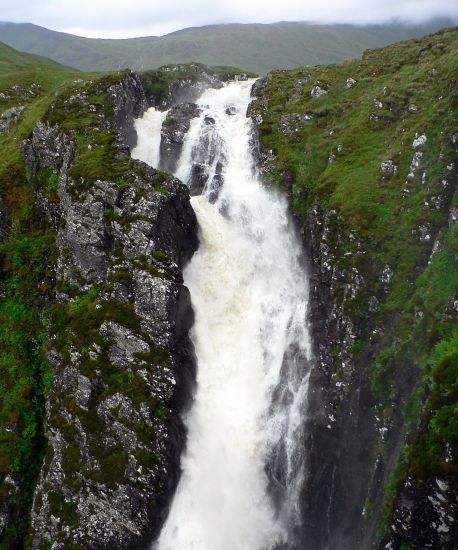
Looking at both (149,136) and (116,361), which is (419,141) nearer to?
(116,361)

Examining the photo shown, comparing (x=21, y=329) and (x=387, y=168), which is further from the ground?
(x=387, y=168)

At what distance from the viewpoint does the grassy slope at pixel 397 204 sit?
19.3 meters

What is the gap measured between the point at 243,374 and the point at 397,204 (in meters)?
16.7

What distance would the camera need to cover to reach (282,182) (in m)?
39.2

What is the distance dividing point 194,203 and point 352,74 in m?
24.8

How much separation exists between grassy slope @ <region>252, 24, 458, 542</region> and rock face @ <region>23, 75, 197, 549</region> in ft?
40.0

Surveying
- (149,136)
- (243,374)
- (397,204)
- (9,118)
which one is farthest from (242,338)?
(9,118)

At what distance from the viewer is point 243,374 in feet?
103

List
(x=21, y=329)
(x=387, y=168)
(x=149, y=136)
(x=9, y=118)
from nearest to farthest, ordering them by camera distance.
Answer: (x=387, y=168) < (x=21, y=329) < (x=149, y=136) < (x=9, y=118)

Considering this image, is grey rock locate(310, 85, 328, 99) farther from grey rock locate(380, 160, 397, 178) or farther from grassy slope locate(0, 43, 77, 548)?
grassy slope locate(0, 43, 77, 548)

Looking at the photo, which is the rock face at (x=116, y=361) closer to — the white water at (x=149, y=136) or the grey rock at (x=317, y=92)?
the white water at (x=149, y=136)

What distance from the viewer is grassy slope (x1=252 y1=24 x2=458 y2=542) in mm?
19314

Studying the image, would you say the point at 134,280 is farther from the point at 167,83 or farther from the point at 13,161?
the point at 167,83

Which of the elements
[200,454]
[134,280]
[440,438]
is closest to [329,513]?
[200,454]
